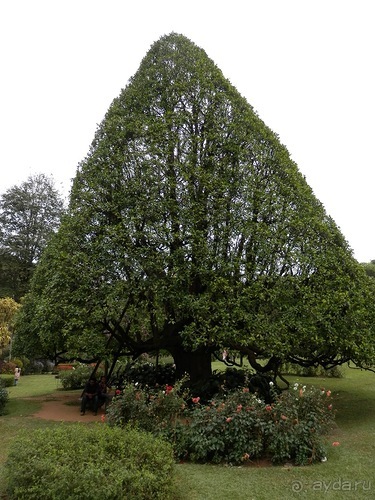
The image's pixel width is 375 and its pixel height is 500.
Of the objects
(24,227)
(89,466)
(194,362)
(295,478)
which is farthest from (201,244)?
(24,227)

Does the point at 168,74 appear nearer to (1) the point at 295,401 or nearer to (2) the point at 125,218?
(2) the point at 125,218

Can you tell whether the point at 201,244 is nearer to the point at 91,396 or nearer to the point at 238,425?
the point at 238,425

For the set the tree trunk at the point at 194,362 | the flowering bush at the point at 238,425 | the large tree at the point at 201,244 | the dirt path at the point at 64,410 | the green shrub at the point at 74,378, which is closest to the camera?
the flowering bush at the point at 238,425

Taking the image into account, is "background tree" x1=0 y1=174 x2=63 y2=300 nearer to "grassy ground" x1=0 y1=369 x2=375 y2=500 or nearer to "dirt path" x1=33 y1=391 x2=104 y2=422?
"dirt path" x1=33 y1=391 x2=104 y2=422

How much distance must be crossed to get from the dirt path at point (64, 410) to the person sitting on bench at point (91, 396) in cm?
18

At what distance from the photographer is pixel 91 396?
10828 millimetres

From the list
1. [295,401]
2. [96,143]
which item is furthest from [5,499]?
[96,143]

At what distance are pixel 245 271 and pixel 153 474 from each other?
523 cm

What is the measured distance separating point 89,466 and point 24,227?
3343cm

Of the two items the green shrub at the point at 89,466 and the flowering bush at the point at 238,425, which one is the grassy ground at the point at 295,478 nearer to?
the flowering bush at the point at 238,425

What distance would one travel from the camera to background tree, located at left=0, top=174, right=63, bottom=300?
32594mm

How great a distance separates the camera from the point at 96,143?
36.3ft

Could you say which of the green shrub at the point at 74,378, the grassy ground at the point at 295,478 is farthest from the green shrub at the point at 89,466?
the green shrub at the point at 74,378

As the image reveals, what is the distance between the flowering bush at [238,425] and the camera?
605cm
